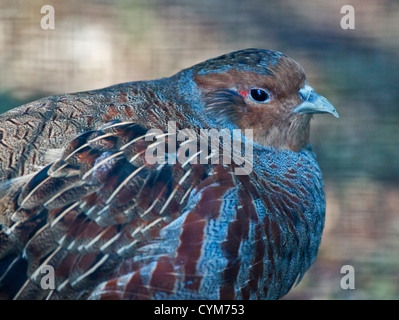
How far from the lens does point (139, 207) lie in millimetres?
2639

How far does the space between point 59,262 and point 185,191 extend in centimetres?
61

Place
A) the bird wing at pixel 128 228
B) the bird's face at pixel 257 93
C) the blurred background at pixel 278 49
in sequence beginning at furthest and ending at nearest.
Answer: the blurred background at pixel 278 49 < the bird's face at pixel 257 93 < the bird wing at pixel 128 228

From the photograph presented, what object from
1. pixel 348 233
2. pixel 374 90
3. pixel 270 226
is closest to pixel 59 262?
pixel 270 226

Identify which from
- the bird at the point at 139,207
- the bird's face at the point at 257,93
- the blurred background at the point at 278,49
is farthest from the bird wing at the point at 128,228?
the blurred background at the point at 278,49

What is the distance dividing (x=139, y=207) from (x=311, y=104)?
3.89ft

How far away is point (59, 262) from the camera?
8.44 ft

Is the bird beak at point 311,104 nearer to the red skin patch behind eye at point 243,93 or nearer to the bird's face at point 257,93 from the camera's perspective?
the bird's face at point 257,93

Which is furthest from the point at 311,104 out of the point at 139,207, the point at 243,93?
the point at 139,207

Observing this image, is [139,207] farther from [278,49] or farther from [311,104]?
[278,49]

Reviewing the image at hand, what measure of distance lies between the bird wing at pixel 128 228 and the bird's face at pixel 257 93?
532 millimetres

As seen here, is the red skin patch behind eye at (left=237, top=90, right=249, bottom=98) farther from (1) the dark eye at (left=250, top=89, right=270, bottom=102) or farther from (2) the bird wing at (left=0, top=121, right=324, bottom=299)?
(2) the bird wing at (left=0, top=121, right=324, bottom=299)

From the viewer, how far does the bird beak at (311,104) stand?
3291 millimetres
